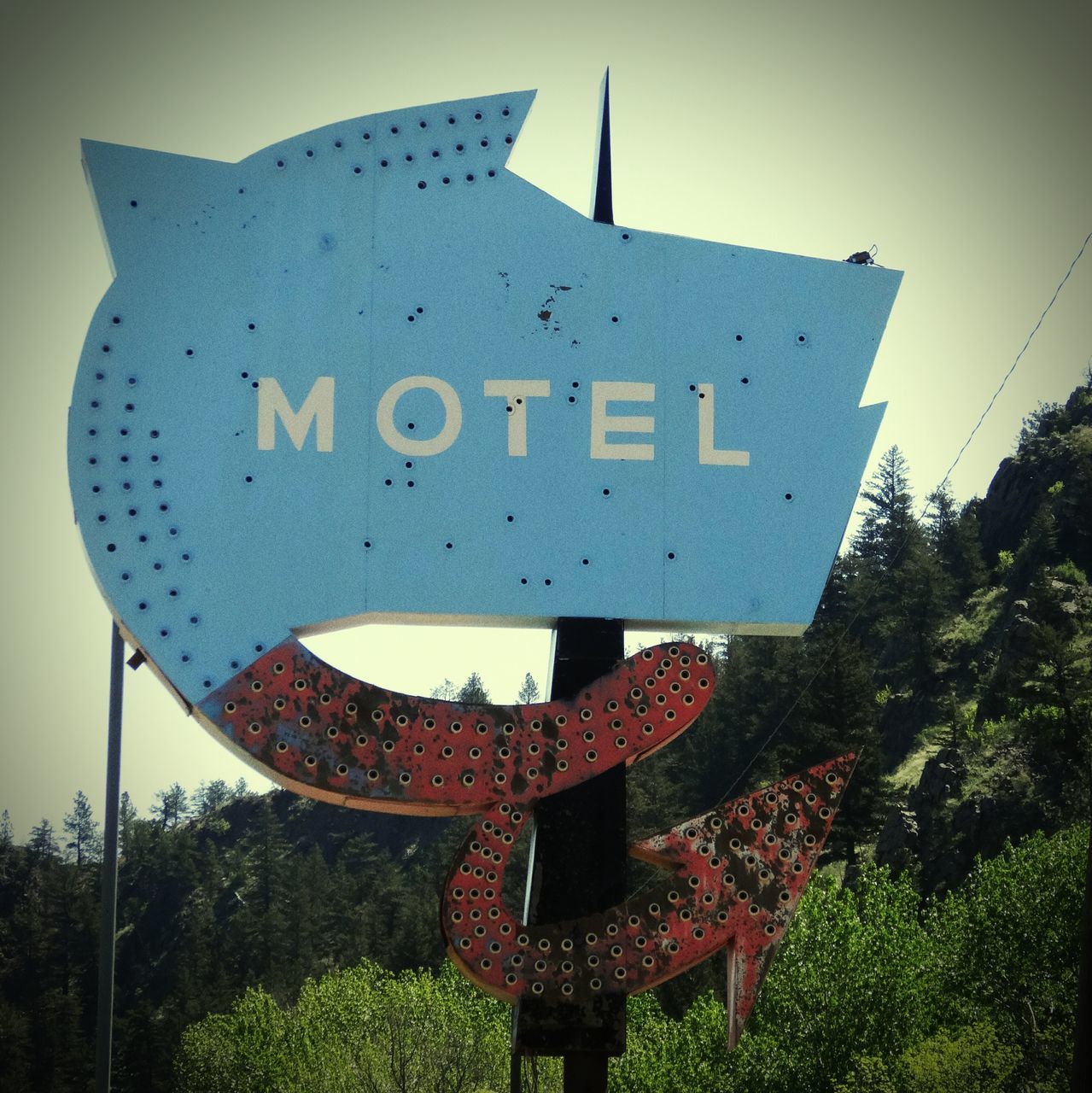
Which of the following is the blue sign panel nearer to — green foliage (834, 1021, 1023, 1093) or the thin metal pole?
the thin metal pole

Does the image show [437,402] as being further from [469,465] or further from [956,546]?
[956,546]

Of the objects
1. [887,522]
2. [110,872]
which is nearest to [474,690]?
[887,522]

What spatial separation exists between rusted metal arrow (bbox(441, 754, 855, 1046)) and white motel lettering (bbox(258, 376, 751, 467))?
2.29 metres

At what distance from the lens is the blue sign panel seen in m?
9.62

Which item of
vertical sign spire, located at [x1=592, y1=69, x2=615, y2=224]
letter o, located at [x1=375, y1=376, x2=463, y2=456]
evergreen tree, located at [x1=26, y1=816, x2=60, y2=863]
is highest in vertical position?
vertical sign spire, located at [x1=592, y1=69, x2=615, y2=224]

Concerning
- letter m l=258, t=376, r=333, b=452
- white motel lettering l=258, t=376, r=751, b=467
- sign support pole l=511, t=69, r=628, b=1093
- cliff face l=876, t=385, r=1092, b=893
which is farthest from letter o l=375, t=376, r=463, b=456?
cliff face l=876, t=385, r=1092, b=893

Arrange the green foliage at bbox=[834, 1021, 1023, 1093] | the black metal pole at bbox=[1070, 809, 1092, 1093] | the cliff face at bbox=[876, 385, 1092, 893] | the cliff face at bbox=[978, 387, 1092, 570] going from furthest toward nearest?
the cliff face at bbox=[978, 387, 1092, 570], the cliff face at bbox=[876, 385, 1092, 893], the green foliage at bbox=[834, 1021, 1023, 1093], the black metal pole at bbox=[1070, 809, 1092, 1093]

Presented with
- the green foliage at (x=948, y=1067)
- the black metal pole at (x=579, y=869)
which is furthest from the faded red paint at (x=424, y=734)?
the green foliage at (x=948, y=1067)

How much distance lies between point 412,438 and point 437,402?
29 cm

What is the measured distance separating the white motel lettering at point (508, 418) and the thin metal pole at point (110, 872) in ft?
6.11

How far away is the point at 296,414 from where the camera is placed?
32.4ft

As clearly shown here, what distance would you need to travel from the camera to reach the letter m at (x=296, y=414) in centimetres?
984

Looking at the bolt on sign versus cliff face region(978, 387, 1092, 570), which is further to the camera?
cliff face region(978, 387, 1092, 570)

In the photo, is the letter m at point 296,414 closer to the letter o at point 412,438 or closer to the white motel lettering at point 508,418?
the white motel lettering at point 508,418
